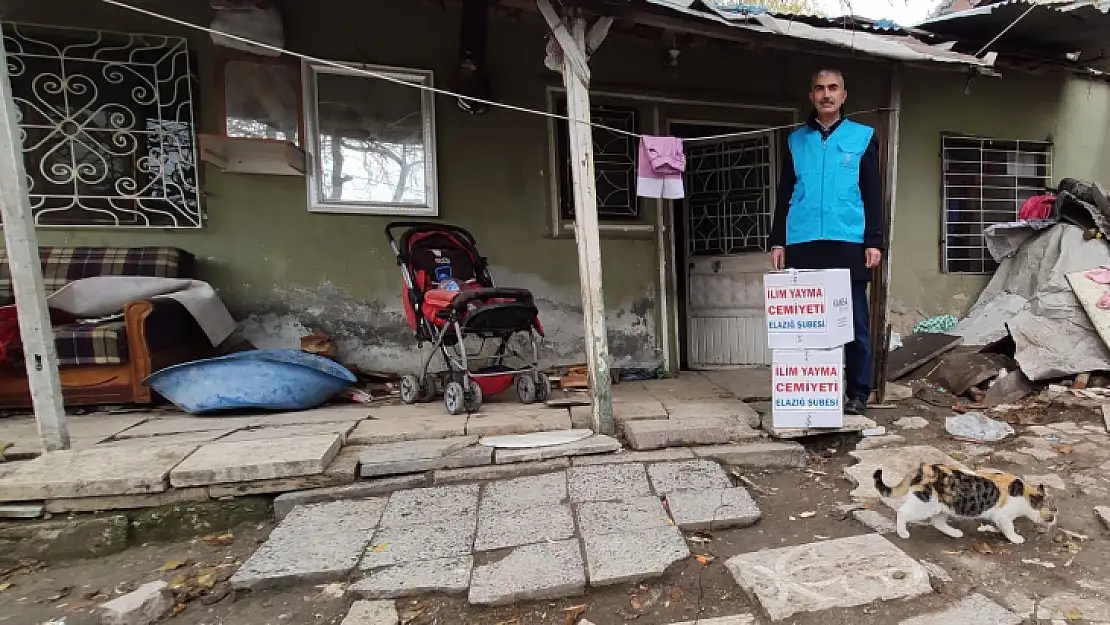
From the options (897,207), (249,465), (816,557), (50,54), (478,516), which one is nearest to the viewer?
(816,557)

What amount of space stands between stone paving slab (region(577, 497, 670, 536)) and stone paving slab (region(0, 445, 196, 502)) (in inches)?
81.1

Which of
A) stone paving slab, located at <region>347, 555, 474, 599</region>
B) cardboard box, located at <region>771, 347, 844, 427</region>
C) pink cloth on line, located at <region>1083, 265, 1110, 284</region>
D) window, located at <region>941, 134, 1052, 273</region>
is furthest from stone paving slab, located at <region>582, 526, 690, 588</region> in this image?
window, located at <region>941, 134, 1052, 273</region>

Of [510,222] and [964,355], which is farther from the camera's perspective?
[510,222]

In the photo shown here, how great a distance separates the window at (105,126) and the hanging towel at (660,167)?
368 cm

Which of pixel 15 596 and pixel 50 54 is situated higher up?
pixel 50 54

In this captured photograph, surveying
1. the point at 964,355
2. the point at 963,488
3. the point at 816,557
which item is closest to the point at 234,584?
the point at 816,557

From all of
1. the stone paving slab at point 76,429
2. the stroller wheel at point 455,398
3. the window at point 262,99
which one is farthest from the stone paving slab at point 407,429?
the window at point 262,99

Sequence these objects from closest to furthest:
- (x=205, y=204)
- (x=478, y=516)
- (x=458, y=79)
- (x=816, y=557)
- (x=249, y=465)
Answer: (x=816, y=557) < (x=478, y=516) < (x=249, y=465) < (x=205, y=204) < (x=458, y=79)

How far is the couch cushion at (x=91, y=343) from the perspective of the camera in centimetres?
343

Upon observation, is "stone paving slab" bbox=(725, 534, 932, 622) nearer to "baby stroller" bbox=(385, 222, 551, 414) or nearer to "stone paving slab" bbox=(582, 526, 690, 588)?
"stone paving slab" bbox=(582, 526, 690, 588)

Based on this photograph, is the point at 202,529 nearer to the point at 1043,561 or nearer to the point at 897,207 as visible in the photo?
the point at 1043,561

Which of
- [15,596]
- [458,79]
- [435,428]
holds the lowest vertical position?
[15,596]

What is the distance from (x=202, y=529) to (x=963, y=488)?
11.2 feet

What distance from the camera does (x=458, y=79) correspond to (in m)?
4.62
